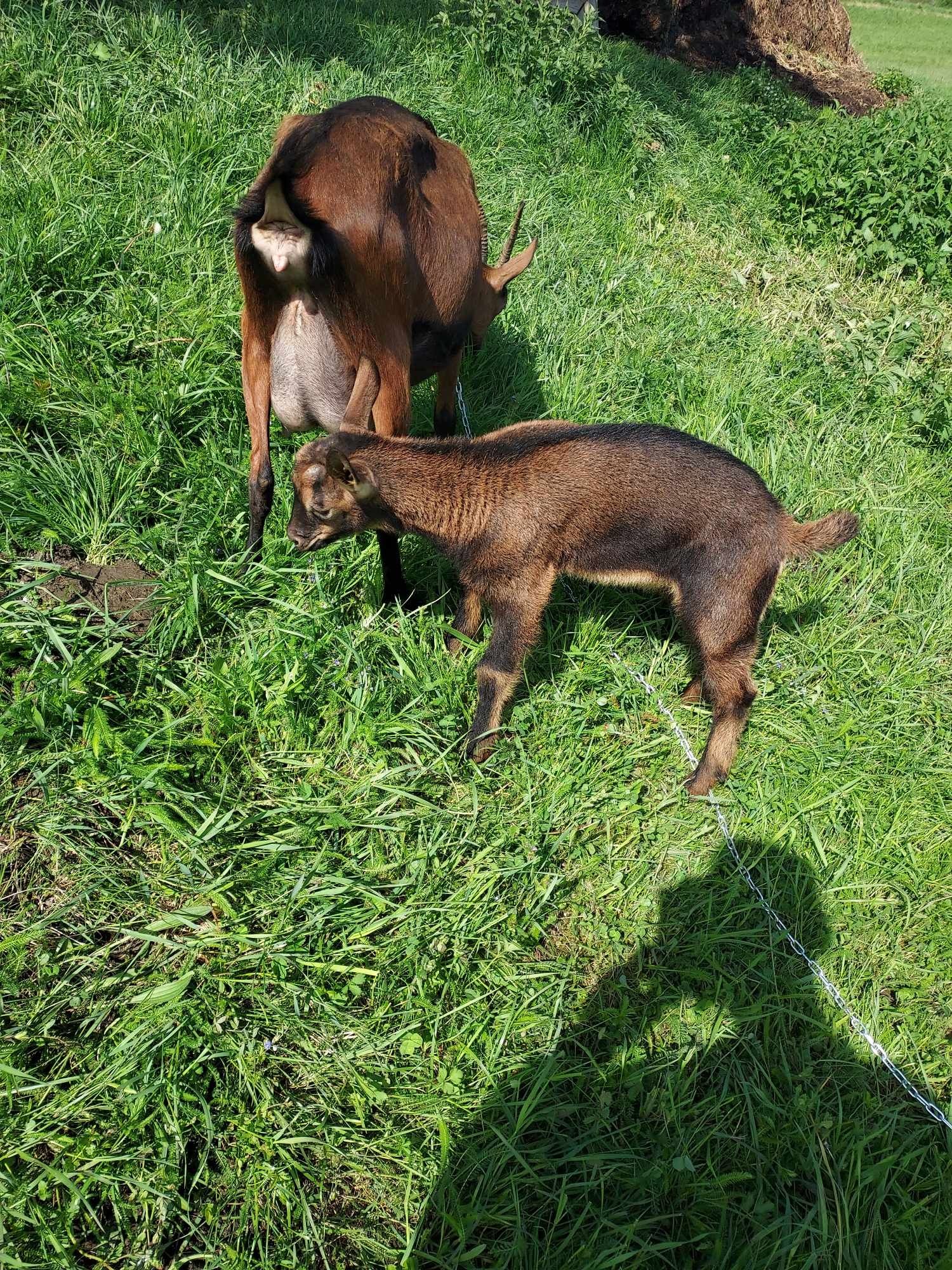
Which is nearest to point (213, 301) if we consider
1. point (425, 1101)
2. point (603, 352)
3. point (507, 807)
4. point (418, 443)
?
point (418, 443)

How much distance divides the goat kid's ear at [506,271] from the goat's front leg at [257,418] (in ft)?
5.20

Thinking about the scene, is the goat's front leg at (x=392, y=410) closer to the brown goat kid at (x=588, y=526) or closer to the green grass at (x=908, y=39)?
the brown goat kid at (x=588, y=526)

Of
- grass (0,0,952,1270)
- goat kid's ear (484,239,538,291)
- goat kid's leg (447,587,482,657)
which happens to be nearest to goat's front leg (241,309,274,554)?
grass (0,0,952,1270)

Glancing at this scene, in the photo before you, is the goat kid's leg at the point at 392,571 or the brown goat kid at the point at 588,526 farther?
the goat kid's leg at the point at 392,571

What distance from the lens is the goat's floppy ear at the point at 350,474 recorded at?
3098 millimetres

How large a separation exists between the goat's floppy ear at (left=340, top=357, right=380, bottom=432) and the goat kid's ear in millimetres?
1492

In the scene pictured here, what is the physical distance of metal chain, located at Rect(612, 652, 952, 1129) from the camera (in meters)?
2.84

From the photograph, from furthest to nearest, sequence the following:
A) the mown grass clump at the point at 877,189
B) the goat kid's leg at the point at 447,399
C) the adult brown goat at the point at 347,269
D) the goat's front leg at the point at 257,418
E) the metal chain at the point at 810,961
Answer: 1. the mown grass clump at the point at 877,189
2. the goat kid's leg at the point at 447,399
3. the goat's front leg at the point at 257,418
4. the adult brown goat at the point at 347,269
5. the metal chain at the point at 810,961

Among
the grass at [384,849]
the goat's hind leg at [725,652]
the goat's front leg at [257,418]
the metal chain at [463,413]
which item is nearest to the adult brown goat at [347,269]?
the goat's front leg at [257,418]

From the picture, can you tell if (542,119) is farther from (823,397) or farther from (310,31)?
(823,397)

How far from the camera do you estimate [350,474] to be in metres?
3.15

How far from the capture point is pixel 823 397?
228 inches

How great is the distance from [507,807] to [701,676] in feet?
3.66

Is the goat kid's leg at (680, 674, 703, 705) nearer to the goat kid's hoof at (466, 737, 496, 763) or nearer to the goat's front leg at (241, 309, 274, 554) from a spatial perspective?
the goat kid's hoof at (466, 737, 496, 763)
